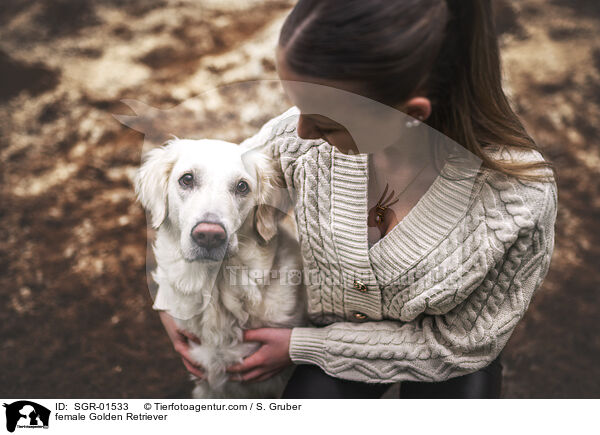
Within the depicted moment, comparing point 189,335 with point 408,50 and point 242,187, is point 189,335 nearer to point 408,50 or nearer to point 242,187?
point 242,187

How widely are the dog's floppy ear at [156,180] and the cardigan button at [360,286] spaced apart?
0.32m

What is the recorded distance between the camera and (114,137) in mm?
735

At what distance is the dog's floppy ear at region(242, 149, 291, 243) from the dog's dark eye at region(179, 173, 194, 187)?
0.08 metres

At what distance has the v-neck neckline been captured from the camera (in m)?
0.61

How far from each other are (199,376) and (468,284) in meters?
0.52

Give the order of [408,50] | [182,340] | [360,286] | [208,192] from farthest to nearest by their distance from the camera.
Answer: [182,340], [360,286], [208,192], [408,50]

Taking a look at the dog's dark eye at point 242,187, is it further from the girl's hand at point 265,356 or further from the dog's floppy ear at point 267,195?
the girl's hand at point 265,356

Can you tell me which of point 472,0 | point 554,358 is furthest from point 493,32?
point 554,358

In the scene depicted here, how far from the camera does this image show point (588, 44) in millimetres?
792

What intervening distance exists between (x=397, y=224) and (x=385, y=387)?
0.33 m

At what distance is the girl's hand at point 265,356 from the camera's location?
761 mm

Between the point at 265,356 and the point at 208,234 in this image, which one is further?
the point at 265,356
